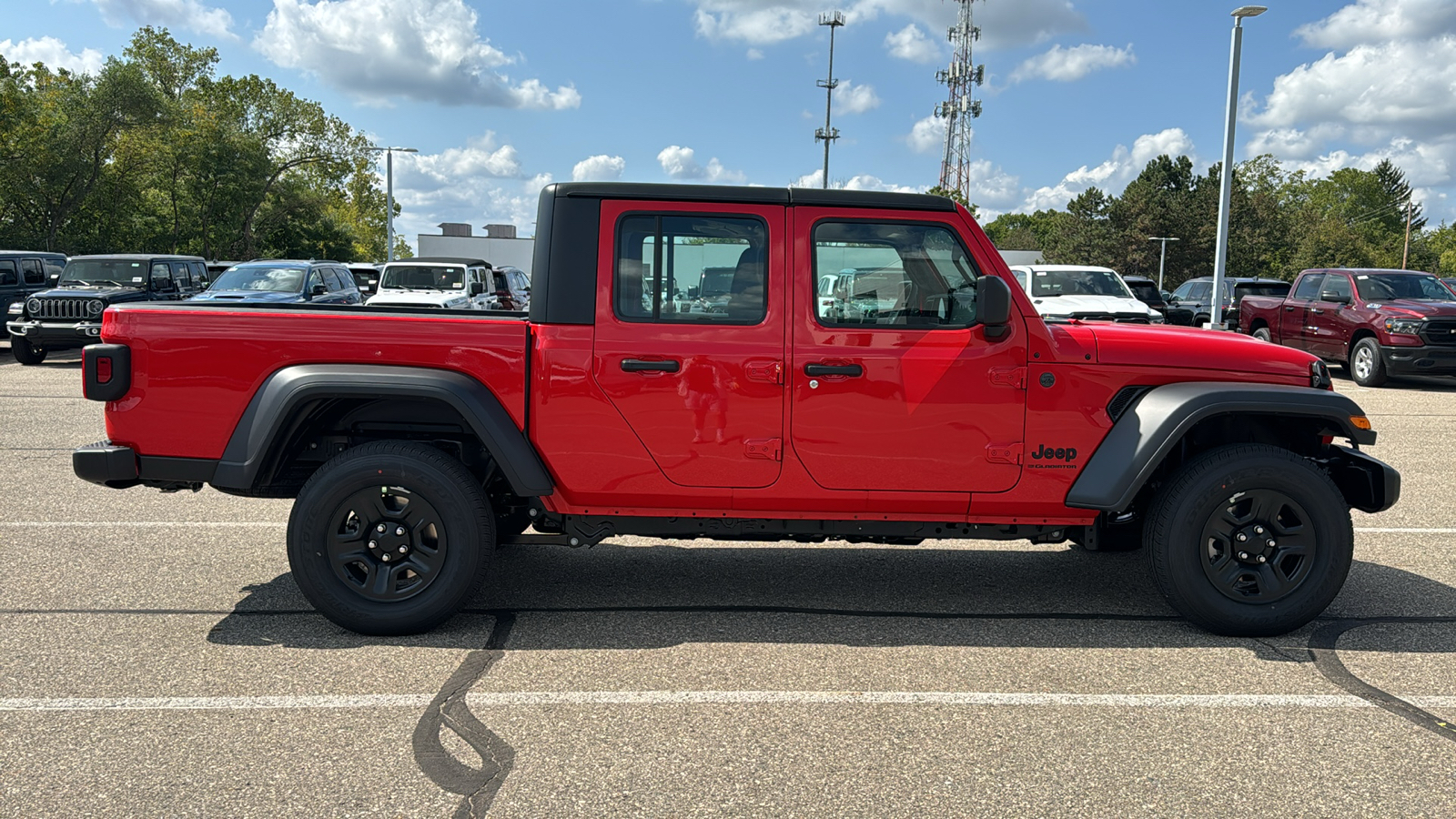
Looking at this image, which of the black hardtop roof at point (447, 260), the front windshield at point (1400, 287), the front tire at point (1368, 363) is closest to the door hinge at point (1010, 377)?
the front tire at point (1368, 363)

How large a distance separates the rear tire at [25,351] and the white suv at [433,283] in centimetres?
564

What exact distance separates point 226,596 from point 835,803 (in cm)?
341

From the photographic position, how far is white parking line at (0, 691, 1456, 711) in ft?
12.6

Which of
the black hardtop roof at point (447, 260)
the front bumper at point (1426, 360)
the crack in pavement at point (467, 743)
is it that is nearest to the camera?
the crack in pavement at point (467, 743)

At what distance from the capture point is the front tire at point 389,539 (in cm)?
452

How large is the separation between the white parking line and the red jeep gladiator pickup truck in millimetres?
679

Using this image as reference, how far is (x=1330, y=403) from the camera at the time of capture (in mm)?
4637

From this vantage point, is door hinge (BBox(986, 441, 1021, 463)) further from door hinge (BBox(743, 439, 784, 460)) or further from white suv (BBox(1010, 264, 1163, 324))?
white suv (BBox(1010, 264, 1163, 324))

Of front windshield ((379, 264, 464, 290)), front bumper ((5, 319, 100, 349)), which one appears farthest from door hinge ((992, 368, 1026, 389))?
front windshield ((379, 264, 464, 290))

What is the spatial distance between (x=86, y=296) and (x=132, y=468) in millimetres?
15254

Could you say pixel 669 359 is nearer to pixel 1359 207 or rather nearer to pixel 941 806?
pixel 941 806

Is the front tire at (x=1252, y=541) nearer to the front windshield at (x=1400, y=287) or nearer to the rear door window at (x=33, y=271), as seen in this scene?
the front windshield at (x=1400, y=287)

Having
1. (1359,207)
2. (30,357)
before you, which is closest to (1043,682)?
(30,357)

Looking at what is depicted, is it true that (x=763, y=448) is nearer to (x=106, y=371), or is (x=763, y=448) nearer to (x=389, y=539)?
(x=389, y=539)
